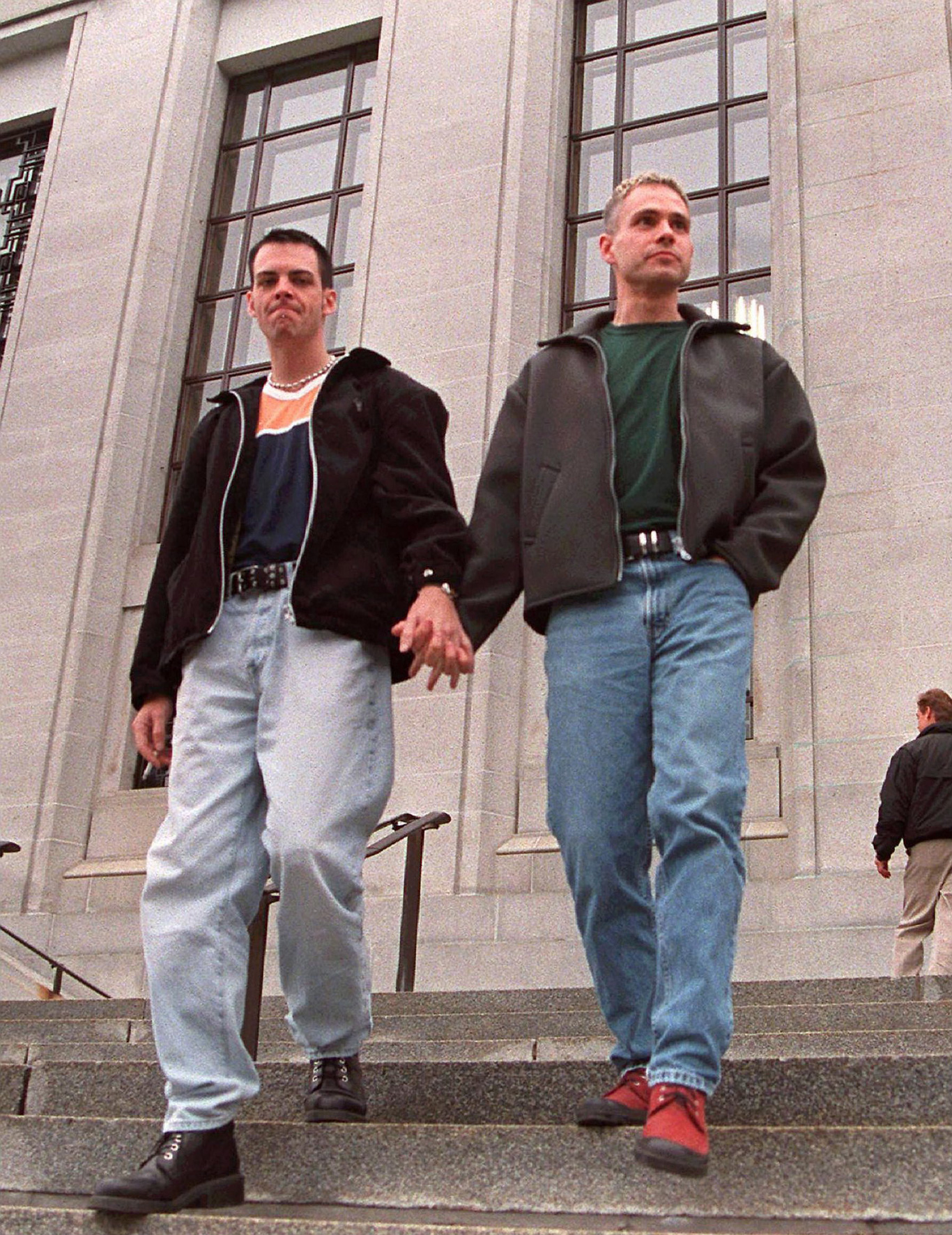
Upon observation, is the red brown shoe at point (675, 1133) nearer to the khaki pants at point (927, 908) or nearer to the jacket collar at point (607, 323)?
the jacket collar at point (607, 323)

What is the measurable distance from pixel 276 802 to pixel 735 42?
12713mm

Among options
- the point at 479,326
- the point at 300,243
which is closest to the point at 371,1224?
the point at 300,243

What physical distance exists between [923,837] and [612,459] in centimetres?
515

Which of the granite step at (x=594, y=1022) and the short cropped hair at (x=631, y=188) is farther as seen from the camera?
the granite step at (x=594, y=1022)

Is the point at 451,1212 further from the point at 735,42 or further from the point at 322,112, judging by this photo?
the point at 322,112

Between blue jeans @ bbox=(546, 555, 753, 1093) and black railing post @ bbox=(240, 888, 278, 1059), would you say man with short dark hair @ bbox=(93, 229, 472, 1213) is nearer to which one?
blue jeans @ bbox=(546, 555, 753, 1093)

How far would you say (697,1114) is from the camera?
2.73 m

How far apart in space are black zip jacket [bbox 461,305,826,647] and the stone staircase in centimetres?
109

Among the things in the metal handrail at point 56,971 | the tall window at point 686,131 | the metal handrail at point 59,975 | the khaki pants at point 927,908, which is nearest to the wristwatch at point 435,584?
the khaki pants at point 927,908

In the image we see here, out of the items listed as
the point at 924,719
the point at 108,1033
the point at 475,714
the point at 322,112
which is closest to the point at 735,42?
the point at 322,112

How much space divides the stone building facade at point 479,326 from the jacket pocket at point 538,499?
712 cm

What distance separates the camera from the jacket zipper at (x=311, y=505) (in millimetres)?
3404

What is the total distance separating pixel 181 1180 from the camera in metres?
2.90

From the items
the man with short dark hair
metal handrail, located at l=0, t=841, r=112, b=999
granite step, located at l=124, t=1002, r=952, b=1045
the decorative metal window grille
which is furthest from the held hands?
the decorative metal window grille
